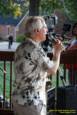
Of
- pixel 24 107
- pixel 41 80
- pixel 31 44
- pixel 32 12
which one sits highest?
pixel 32 12

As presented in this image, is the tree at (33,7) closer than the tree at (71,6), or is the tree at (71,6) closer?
the tree at (33,7)

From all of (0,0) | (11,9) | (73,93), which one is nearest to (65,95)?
(73,93)

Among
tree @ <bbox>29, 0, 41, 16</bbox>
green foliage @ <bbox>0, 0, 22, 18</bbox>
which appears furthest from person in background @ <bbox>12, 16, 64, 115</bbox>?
green foliage @ <bbox>0, 0, 22, 18</bbox>

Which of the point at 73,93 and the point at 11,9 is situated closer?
the point at 73,93

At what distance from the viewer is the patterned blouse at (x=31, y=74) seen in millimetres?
3430

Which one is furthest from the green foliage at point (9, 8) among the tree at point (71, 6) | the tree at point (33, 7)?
the tree at point (33, 7)

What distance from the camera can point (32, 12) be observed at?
7348 mm

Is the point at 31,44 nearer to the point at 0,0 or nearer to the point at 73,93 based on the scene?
the point at 73,93

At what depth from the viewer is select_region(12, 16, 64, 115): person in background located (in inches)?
135

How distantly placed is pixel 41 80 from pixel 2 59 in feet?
7.07

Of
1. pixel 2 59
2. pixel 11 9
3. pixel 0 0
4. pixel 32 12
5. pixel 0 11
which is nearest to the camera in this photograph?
pixel 2 59

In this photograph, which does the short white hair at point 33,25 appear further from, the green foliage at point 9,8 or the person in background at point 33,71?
the green foliage at point 9,8

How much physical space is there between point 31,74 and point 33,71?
0.03 metres

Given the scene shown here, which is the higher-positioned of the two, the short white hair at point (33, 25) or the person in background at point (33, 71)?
the short white hair at point (33, 25)
